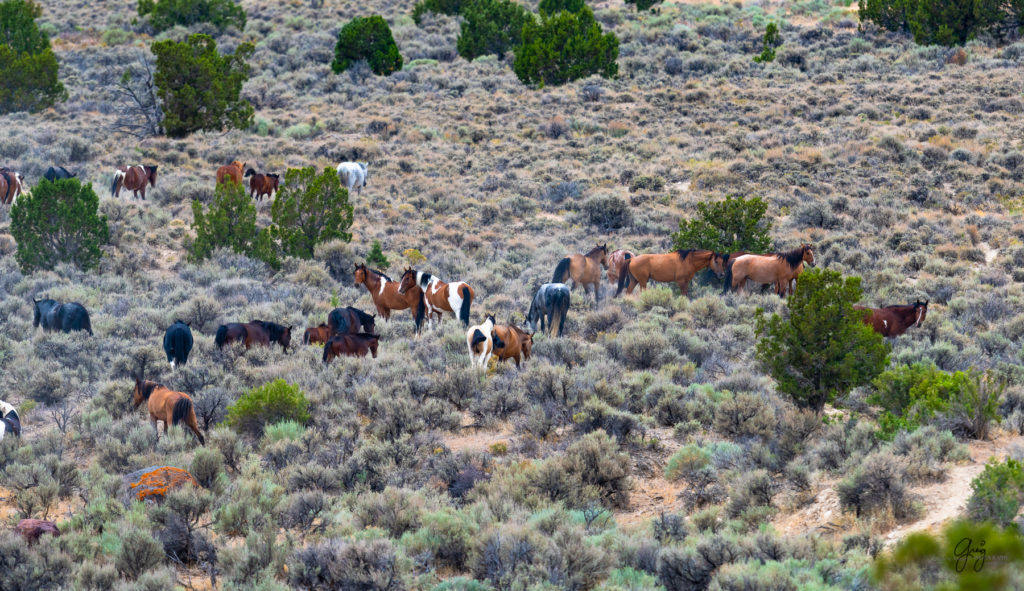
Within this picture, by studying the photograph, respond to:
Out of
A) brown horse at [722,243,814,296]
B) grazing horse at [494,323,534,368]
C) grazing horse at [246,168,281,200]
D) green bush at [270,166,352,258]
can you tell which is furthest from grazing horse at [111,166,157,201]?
brown horse at [722,243,814,296]

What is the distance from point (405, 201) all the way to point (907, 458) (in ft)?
65.5

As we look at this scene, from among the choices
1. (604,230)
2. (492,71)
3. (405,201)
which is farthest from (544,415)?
(492,71)

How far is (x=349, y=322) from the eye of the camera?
13.3 meters

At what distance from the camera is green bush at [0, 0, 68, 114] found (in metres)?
32.3

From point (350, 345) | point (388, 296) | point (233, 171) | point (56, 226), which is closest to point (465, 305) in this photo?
point (388, 296)

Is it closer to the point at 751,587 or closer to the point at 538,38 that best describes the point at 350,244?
the point at 751,587

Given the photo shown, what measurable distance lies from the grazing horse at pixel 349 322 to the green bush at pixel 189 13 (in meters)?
39.3

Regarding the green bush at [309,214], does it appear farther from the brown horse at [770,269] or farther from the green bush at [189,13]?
the green bush at [189,13]

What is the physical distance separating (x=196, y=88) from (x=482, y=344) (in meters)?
23.2

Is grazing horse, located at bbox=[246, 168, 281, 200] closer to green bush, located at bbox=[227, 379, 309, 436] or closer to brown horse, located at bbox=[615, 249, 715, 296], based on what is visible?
brown horse, located at bbox=[615, 249, 715, 296]

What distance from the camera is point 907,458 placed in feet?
23.0

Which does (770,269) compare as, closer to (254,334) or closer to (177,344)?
(254,334)

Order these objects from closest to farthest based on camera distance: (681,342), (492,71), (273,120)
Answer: (681,342) → (273,120) → (492,71)

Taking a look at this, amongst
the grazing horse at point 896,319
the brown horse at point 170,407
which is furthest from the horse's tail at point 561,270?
the brown horse at point 170,407
